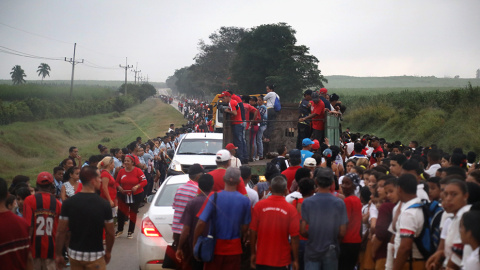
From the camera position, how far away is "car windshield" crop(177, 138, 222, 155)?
16.4 m

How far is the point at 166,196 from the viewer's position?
8.90m

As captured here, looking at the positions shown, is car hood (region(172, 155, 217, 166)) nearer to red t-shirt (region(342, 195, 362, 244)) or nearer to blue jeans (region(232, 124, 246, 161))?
blue jeans (region(232, 124, 246, 161))

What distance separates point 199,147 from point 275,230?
10.7 metres

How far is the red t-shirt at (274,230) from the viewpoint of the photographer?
612 cm

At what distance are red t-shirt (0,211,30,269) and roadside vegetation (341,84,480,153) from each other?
22317 millimetres

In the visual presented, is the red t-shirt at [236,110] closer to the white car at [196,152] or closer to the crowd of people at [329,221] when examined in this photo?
the white car at [196,152]

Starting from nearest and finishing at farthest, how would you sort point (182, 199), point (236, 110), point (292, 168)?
point (182, 199) → point (292, 168) → point (236, 110)

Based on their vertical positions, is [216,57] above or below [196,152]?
above

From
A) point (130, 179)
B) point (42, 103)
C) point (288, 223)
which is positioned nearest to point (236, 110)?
point (130, 179)

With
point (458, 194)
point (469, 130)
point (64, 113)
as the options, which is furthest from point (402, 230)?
point (64, 113)

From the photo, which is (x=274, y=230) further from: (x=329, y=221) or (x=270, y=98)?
(x=270, y=98)

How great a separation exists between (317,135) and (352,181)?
18.2 ft

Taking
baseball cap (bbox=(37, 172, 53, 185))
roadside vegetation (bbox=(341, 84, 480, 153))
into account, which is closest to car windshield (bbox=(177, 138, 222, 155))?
baseball cap (bbox=(37, 172, 53, 185))

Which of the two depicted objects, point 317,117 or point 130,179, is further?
point 317,117
